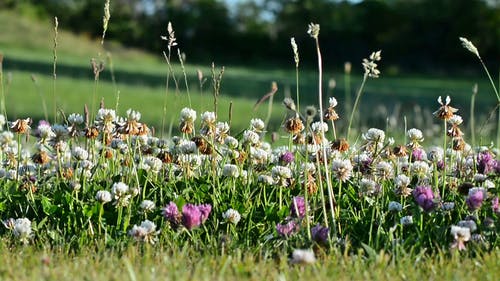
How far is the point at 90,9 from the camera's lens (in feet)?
151

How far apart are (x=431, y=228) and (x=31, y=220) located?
147cm

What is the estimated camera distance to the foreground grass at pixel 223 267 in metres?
2.54

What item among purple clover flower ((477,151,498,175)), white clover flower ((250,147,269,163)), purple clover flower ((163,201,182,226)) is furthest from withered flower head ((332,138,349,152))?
purple clover flower ((163,201,182,226))

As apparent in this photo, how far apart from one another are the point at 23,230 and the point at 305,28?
40912 millimetres

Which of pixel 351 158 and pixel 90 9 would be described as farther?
pixel 90 9

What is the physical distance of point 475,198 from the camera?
292 centimetres

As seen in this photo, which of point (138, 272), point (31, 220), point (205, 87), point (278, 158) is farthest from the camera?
point (205, 87)

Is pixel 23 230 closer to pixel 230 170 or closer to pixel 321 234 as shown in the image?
pixel 230 170

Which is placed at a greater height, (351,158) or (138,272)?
(351,158)

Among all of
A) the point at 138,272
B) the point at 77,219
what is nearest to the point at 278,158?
the point at 77,219

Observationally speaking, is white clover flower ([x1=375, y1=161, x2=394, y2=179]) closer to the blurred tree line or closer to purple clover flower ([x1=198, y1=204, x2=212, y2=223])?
purple clover flower ([x1=198, y1=204, x2=212, y2=223])

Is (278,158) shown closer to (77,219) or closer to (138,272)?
(77,219)

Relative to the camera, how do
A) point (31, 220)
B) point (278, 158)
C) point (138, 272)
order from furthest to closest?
point (278, 158), point (31, 220), point (138, 272)

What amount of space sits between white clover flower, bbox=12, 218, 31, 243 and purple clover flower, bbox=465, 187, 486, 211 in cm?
148
